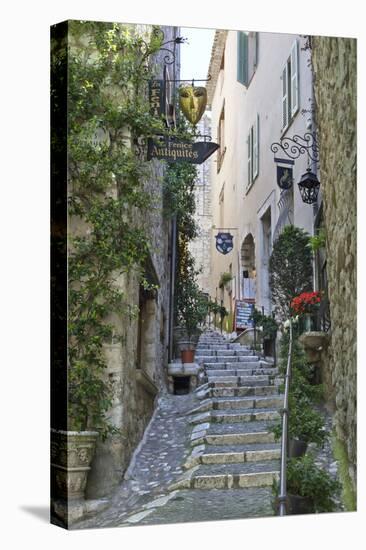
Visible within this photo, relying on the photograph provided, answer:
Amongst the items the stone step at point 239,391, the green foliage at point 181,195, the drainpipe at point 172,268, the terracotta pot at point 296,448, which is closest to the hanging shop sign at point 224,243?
the green foliage at point 181,195

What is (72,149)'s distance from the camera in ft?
18.1

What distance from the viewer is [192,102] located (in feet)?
20.0

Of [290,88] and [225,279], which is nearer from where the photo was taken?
[225,279]

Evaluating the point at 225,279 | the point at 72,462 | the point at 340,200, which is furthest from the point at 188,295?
the point at 72,462

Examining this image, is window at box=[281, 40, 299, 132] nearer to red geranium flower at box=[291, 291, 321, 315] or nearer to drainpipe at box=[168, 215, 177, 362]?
drainpipe at box=[168, 215, 177, 362]

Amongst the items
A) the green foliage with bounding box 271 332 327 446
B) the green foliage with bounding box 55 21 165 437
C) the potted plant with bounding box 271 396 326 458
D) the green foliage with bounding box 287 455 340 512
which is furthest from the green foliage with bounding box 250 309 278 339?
the green foliage with bounding box 55 21 165 437

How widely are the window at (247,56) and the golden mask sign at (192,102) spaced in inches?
17.4

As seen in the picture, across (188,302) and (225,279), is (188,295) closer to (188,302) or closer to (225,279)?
(188,302)

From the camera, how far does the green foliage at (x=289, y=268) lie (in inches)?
252

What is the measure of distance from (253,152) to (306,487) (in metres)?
2.35

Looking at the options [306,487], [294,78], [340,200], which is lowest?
[306,487]

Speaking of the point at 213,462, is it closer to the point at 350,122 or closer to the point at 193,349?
the point at 193,349

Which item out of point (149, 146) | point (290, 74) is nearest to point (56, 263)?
point (149, 146)

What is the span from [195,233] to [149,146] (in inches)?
30.5
